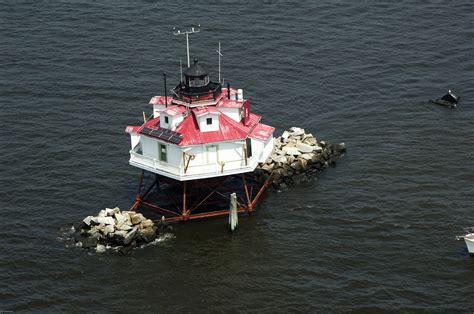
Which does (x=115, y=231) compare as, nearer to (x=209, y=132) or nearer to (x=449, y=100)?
(x=209, y=132)

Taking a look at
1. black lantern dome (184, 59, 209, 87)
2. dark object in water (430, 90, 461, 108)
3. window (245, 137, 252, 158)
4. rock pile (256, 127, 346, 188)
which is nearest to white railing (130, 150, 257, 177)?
window (245, 137, 252, 158)

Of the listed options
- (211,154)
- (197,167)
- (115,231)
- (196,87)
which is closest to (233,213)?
(197,167)

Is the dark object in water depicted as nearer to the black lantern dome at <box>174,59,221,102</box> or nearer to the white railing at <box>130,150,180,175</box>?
the black lantern dome at <box>174,59,221,102</box>

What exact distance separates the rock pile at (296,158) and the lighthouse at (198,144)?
251cm

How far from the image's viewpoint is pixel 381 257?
79.7 meters

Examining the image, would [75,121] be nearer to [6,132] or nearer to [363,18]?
[6,132]

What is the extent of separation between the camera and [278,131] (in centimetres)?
10344

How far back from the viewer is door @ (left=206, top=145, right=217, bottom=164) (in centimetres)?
8524

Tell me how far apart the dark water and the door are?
6241mm

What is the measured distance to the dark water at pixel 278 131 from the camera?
76.4m

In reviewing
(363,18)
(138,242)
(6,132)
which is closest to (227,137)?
(138,242)

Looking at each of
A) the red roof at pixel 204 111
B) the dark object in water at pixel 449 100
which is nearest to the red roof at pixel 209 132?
the red roof at pixel 204 111

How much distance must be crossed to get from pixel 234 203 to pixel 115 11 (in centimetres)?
6315

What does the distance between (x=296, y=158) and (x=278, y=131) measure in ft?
33.1
